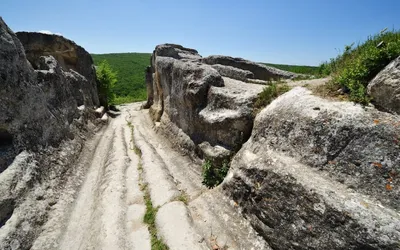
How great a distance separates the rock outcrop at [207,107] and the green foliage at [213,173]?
1.67ft

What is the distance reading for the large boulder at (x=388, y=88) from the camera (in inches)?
204

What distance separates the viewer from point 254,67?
17281mm

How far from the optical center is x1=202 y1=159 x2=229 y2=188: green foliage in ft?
30.4

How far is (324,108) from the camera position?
619 cm

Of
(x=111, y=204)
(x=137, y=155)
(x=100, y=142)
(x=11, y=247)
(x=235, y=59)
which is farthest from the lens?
(x=235, y=59)

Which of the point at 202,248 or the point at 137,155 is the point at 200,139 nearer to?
the point at 137,155

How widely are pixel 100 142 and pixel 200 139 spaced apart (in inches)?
299

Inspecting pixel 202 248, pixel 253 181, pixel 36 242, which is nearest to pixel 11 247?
pixel 36 242

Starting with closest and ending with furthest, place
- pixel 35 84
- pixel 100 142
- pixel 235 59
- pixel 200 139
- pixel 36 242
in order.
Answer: pixel 36 242, pixel 35 84, pixel 200 139, pixel 100 142, pixel 235 59

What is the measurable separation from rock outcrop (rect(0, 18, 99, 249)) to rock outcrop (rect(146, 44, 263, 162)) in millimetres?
5721

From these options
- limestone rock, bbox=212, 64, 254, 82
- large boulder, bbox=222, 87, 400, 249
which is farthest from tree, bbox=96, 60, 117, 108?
large boulder, bbox=222, 87, 400, 249

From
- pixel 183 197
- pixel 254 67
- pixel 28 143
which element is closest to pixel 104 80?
pixel 254 67

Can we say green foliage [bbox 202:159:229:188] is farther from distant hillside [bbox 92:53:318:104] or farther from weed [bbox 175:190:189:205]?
distant hillside [bbox 92:53:318:104]

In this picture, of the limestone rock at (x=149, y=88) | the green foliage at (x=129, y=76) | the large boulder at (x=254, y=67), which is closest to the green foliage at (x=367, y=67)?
the large boulder at (x=254, y=67)
